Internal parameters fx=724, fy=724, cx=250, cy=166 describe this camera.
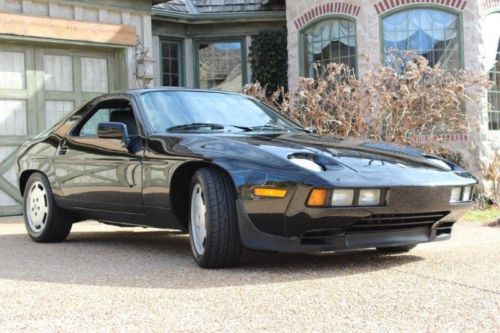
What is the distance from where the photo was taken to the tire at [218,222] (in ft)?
14.5

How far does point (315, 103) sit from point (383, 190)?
5410mm

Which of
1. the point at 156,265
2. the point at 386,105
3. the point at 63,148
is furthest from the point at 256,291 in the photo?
the point at 386,105

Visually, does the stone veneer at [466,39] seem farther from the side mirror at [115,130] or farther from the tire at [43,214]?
the side mirror at [115,130]

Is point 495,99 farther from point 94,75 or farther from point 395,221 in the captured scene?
point 395,221

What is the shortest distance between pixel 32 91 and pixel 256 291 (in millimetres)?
7087

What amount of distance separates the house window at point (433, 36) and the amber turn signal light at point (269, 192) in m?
7.94

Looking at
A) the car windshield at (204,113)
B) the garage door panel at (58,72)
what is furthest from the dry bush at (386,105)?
the car windshield at (204,113)

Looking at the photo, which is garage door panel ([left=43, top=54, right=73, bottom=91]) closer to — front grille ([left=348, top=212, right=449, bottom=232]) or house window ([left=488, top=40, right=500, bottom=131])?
house window ([left=488, top=40, right=500, bottom=131])

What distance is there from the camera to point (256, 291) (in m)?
3.88

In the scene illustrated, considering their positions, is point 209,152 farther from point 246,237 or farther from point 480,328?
point 480,328

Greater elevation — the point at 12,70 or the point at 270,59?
the point at 270,59

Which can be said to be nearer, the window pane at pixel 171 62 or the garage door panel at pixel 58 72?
the garage door panel at pixel 58 72

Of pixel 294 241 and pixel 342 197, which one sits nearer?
pixel 342 197

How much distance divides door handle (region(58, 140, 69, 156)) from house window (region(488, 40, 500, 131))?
26.4 feet
